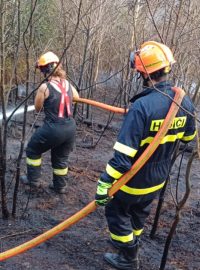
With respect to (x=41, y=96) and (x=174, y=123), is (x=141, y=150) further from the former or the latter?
(x=41, y=96)

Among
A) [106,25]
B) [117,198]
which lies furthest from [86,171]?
[106,25]

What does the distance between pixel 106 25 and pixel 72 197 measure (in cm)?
542

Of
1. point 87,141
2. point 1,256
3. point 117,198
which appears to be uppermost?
point 117,198

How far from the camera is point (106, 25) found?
9109 millimetres

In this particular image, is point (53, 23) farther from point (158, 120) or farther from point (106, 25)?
point (158, 120)

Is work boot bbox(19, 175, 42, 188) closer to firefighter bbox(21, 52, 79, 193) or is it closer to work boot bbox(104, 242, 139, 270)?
firefighter bbox(21, 52, 79, 193)

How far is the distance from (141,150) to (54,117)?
6.01 ft

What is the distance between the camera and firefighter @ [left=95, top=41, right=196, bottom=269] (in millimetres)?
2926

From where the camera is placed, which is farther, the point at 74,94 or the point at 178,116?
the point at 74,94

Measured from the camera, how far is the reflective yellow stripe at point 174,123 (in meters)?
2.97

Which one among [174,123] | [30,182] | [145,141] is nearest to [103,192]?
[145,141]

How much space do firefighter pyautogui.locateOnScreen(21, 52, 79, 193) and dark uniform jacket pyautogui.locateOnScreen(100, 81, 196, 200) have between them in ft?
5.38

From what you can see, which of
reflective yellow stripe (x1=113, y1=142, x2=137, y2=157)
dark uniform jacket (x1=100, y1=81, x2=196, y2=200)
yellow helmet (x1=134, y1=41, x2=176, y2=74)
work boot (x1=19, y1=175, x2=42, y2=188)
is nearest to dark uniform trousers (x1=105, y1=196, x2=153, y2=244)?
dark uniform jacket (x1=100, y1=81, x2=196, y2=200)

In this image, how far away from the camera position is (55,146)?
15.6 feet
